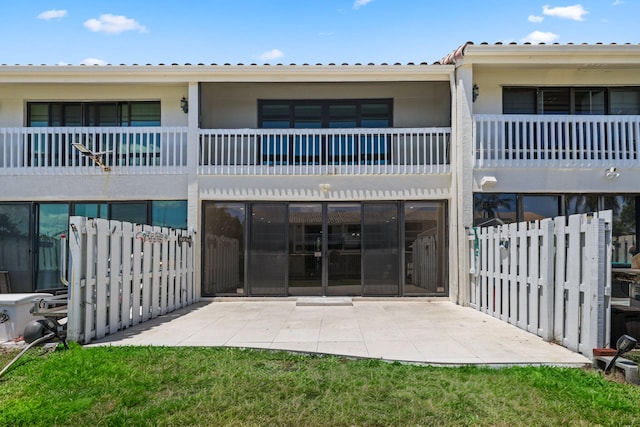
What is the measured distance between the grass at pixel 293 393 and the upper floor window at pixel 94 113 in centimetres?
765

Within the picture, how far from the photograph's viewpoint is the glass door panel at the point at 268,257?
10867 millimetres

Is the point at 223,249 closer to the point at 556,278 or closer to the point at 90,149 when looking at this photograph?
the point at 90,149

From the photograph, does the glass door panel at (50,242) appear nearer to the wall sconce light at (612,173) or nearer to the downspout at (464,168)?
the downspout at (464,168)

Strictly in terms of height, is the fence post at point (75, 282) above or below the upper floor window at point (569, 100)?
below

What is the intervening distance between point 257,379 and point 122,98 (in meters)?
9.32

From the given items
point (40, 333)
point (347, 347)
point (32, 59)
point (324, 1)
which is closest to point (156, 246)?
point (40, 333)

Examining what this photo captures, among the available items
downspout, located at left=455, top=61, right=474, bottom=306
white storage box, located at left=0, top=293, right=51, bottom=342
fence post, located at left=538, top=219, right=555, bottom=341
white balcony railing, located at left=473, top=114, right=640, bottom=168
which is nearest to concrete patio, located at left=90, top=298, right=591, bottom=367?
fence post, located at left=538, top=219, right=555, bottom=341

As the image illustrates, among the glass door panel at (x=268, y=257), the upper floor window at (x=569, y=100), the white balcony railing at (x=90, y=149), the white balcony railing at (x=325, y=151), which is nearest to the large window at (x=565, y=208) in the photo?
the white balcony railing at (x=325, y=151)

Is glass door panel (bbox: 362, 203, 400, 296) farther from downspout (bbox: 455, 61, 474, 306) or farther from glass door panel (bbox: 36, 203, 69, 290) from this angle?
glass door panel (bbox: 36, 203, 69, 290)

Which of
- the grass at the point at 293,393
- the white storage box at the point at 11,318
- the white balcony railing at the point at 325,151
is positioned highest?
the white balcony railing at the point at 325,151

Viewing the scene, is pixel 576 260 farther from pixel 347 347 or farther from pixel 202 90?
pixel 202 90

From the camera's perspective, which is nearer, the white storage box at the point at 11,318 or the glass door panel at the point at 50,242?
the white storage box at the point at 11,318

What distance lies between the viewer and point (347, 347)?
5.96 m

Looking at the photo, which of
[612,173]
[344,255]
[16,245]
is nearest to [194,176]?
[344,255]
